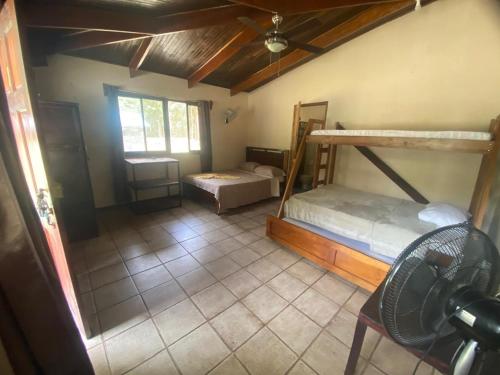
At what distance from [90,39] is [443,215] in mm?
4361

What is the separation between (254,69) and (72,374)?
4.95 meters

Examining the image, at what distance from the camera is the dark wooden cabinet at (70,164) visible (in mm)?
2313

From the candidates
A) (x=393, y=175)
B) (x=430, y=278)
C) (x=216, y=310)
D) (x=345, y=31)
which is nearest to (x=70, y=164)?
(x=216, y=310)

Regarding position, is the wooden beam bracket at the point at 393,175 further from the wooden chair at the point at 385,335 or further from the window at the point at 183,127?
the window at the point at 183,127

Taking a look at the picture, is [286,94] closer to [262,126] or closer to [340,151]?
[262,126]

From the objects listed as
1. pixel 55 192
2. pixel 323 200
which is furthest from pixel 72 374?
pixel 323 200

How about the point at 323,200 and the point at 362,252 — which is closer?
the point at 362,252

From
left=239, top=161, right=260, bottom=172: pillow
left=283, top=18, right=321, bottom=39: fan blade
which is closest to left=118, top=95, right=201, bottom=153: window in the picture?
left=239, top=161, right=260, bottom=172: pillow

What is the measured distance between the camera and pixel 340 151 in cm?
385

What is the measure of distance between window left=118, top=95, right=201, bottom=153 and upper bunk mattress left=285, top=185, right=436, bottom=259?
3055mm

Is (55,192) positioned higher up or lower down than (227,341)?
higher up

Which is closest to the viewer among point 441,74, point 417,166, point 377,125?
point 441,74

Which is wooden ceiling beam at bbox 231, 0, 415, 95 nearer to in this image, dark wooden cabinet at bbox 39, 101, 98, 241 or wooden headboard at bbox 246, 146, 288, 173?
wooden headboard at bbox 246, 146, 288, 173

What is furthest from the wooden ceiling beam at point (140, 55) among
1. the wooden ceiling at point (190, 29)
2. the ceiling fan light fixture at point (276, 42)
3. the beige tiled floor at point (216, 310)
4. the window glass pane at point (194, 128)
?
the beige tiled floor at point (216, 310)
